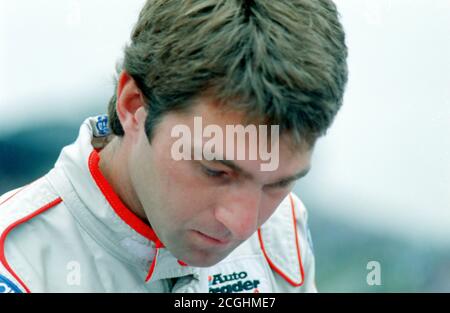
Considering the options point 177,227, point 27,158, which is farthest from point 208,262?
point 27,158

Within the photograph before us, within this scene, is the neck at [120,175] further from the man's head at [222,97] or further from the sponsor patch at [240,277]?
the sponsor patch at [240,277]

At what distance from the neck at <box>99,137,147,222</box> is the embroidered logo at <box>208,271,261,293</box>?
0.23 m

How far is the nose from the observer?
3.80ft

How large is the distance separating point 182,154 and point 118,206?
0.22 metres

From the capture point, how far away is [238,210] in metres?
1.16

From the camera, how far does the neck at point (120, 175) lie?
1.32 m

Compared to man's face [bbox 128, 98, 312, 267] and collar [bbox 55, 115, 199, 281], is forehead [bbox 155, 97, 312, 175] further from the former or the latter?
collar [bbox 55, 115, 199, 281]

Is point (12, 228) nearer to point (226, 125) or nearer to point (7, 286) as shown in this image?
point (7, 286)

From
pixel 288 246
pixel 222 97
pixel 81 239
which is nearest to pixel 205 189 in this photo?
pixel 222 97

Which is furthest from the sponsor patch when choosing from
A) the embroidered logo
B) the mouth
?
the mouth

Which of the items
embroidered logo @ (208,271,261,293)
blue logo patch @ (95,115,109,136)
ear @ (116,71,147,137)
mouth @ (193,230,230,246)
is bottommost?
embroidered logo @ (208,271,261,293)

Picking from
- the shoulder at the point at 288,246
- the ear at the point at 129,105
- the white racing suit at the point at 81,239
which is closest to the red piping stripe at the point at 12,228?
the white racing suit at the point at 81,239

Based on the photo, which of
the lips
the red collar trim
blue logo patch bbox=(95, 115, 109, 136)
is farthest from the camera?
blue logo patch bbox=(95, 115, 109, 136)

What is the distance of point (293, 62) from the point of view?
1.10m
